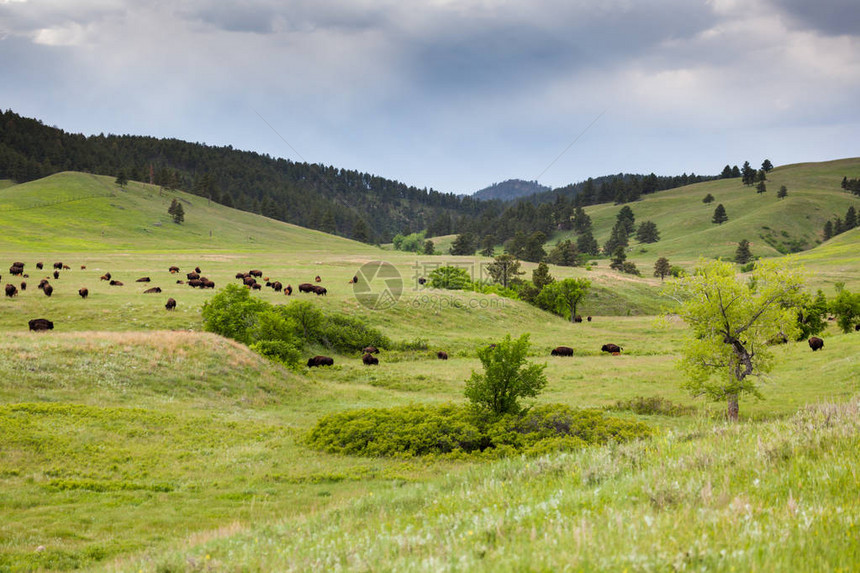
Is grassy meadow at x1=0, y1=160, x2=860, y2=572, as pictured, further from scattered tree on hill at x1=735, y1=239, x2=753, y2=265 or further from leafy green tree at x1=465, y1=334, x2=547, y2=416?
scattered tree on hill at x1=735, y1=239, x2=753, y2=265

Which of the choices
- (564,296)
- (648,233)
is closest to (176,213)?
(564,296)

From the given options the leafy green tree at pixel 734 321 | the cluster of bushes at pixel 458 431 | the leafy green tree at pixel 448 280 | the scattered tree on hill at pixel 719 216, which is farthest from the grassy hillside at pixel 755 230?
the cluster of bushes at pixel 458 431

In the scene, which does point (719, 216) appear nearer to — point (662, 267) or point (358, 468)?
point (662, 267)

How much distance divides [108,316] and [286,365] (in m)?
19.9

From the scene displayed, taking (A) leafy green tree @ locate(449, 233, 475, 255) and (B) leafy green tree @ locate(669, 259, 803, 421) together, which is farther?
(A) leafy green tree @ locate(449, 233, 475, 255)

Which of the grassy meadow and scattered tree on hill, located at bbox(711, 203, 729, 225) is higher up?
scattered tree on hill, located at bbox(711, 203, 729, 225)

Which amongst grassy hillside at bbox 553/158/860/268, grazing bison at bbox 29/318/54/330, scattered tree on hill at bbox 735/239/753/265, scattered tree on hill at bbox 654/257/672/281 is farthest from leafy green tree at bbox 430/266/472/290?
scattered tree on hill at bbox 735/239/753/265

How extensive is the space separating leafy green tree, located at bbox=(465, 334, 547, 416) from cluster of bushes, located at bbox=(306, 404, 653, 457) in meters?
0.64

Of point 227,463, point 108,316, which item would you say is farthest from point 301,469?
point 108,316

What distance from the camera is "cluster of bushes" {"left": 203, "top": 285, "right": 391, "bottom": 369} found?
39.2 m

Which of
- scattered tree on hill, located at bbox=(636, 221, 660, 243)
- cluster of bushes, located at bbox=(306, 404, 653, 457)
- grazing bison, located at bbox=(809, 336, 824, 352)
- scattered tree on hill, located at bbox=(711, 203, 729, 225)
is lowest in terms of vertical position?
cluster of bushes, located at bbox=(306, 404, 653, 457)

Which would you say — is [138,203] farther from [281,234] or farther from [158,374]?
[158,374]

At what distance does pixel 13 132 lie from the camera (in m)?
189

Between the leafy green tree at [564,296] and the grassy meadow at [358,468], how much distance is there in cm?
2772
